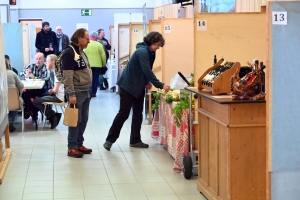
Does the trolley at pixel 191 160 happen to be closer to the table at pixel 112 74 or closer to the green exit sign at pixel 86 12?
the table at pixel 112 74

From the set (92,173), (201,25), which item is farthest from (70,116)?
(201,25)

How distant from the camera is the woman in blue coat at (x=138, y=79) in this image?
6477 mm

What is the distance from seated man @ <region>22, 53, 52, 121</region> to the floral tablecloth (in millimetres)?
2531

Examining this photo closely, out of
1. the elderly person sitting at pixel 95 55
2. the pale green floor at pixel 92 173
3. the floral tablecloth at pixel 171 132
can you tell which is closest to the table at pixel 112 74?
the elderly person sitting at pixel 95 55

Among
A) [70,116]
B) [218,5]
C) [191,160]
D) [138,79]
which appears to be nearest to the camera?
[191,160]

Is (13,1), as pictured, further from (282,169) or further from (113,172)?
(282,169)

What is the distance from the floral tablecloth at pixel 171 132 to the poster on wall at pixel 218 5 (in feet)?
7.79

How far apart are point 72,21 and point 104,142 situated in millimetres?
12969

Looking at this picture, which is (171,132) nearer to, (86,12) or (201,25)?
(201,25)

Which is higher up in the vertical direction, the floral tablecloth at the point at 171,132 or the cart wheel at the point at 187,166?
the floral tablecloth at the point at 171,132

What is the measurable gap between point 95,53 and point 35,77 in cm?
313

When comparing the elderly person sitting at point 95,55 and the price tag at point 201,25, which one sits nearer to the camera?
the price tag at point 201,25

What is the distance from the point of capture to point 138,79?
6.64 m

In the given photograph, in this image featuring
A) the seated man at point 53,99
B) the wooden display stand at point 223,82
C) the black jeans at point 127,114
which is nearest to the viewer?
the wooden display stand at point 223,82
